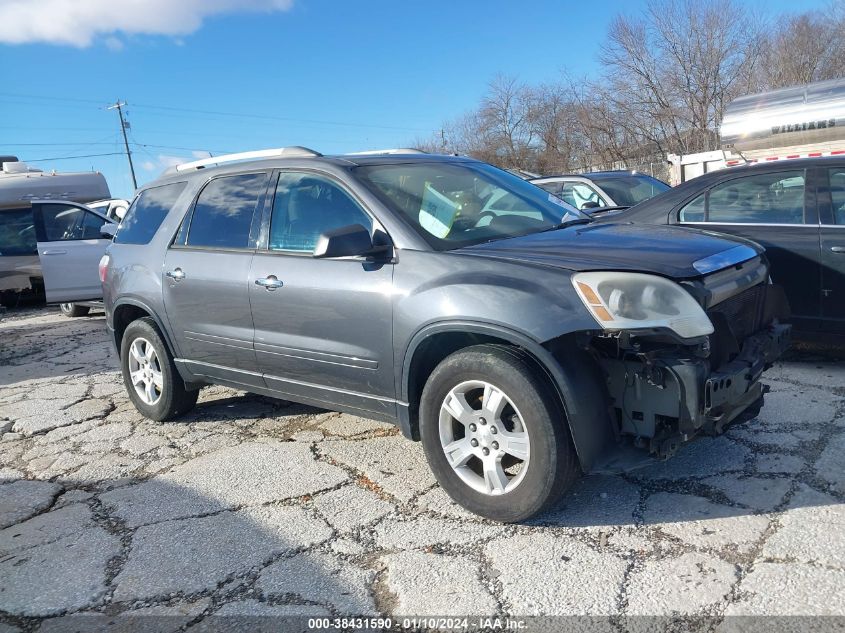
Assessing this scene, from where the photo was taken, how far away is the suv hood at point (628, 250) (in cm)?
300

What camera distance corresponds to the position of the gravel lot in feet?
8.77

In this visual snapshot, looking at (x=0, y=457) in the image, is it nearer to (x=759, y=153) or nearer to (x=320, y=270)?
(x=320, y=270)

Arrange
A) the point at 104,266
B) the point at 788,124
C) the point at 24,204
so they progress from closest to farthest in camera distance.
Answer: the point at 104,266 < the point at 788,124 < the point at 24,204

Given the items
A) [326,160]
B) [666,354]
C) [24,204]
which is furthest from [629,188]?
[24,204]

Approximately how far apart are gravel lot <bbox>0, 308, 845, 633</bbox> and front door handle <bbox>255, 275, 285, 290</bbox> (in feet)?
3.48

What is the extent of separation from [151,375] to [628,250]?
11.9 feet

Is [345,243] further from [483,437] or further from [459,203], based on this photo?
[483,437]

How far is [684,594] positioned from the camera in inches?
101

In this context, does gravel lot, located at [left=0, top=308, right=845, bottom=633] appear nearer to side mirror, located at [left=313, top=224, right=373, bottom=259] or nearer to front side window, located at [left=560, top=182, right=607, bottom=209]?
side mirror, located at [left=313, top=224, right=373, bottom=259]

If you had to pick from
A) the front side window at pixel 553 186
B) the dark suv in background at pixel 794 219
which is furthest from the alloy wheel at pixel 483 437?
the front side window at pixel 553 186

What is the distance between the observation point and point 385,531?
325cm

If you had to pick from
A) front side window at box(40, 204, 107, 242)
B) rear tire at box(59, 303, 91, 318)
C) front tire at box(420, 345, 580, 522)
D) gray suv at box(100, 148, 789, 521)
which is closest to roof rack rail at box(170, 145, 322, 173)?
gray suv at box(100, 148, 789, 521)

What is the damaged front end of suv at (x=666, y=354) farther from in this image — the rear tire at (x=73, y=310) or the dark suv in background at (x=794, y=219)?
the rear tire at (x=73, y=310)

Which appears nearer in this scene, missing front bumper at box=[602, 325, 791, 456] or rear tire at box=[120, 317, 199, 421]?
missing front bumper at box=[602, 325, 791, 456]
